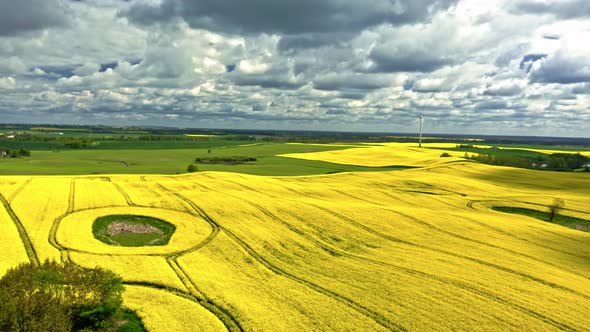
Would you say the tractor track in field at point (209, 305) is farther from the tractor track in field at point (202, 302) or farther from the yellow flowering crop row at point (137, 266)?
the yellow flowering crop row at point (137, 266)

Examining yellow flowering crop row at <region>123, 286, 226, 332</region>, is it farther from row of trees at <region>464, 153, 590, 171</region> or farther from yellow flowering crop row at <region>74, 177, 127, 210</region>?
row of trees at <region>464, 153, 590, 171</region>

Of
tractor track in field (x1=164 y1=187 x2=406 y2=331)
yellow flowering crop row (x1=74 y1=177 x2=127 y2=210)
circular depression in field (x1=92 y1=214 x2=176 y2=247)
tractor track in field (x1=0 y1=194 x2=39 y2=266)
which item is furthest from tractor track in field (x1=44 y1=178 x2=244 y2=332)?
yellow flowering crop row (x1=74 y1=177 x2=127 y2=210)

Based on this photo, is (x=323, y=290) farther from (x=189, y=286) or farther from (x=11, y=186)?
(x=11, y=186)

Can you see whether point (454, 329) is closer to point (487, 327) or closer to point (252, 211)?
point (487, 327)

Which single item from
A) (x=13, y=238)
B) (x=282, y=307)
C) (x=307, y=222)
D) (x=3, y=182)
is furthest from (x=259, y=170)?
(x=282, y=307)

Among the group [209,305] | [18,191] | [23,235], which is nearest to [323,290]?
[209,305]

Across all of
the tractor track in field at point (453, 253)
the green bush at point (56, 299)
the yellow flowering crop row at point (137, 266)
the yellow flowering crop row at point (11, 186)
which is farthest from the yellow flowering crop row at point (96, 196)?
the green bush at point (56, 299)
